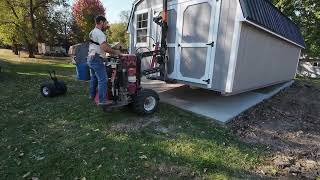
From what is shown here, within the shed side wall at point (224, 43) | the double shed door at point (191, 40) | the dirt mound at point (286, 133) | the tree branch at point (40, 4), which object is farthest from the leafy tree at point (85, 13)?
the shed side wall at point (224, 43)

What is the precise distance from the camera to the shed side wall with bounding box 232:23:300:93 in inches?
275

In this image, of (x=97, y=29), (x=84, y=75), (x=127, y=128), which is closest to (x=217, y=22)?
(x=97, y=29)

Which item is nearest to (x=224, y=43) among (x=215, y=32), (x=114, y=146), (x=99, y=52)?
(x=215, y=32)

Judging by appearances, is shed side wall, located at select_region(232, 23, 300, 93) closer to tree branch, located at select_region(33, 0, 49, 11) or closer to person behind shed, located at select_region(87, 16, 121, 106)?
person behind shed, located at select_region(87, 16, 121, 106)

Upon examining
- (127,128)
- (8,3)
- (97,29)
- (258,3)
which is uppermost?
(8,3)

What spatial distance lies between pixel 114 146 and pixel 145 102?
1.70 m

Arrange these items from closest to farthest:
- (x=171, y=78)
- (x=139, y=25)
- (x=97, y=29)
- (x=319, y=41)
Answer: (x=97, y=29) → (x=171, y=78) → (x=139, y=25) → (x=319, y=41)

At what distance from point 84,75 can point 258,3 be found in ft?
18.2

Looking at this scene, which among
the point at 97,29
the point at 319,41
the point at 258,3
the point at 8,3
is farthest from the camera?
the point at 319,41

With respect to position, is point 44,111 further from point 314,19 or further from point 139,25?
point 314,19

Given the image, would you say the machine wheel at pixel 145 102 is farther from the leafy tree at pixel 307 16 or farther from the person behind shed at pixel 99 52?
the leafy tree at pixel 307 16

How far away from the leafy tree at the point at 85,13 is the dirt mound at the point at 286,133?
117 ft

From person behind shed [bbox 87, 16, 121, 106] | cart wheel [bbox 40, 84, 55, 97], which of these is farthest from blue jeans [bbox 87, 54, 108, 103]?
cart wheel [bbox 40, 84, 55, 97]

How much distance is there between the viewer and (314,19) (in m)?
27.9
